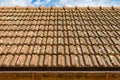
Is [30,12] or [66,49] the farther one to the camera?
[30,12]

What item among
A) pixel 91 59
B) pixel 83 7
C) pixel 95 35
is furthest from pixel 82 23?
pixel 91 59

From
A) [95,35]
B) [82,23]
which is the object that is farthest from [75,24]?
[95,35]

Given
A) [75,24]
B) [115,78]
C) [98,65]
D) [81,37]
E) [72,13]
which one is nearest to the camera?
[98,65]

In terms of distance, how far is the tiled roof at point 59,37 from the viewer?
643 cm

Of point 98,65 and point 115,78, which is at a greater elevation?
point 98,65

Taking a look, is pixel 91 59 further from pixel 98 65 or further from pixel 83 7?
pixel 83 7

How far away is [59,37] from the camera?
7777 millimetres

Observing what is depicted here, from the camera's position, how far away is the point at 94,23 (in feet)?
29.6

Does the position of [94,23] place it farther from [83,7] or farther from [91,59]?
[91,59]

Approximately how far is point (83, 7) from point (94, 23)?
77.2 inches

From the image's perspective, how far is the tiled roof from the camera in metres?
6.43

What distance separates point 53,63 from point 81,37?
1.89 m

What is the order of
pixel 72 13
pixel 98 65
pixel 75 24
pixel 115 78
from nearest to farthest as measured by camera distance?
pixel 98 65
pixel 115 78
pixel 75 24
pixel 72 13

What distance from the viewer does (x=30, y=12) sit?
10195 millimetres
